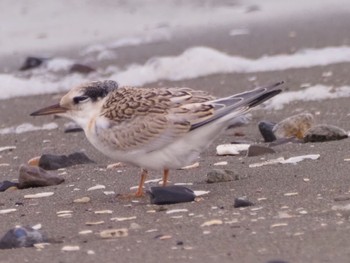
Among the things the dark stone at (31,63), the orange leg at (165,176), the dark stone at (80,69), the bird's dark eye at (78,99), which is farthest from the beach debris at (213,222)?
the dark stone at (31,63)

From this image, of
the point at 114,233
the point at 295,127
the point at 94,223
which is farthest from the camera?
the point at 295,127

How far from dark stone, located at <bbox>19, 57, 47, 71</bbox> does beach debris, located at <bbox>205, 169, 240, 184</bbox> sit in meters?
4.81

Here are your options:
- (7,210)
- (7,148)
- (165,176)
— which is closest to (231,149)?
(165,176)

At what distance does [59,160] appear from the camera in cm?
596

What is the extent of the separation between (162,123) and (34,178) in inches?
32.9

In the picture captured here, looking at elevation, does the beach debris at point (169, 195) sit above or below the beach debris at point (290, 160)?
below

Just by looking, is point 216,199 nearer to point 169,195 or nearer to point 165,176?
point 169,195

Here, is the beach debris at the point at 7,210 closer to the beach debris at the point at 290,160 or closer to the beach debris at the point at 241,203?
the beach debris at the point at 241,203

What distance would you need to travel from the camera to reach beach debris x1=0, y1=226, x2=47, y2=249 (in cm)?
412

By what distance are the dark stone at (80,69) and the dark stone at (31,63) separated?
15.4 inches

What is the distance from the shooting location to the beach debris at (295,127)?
243 inches

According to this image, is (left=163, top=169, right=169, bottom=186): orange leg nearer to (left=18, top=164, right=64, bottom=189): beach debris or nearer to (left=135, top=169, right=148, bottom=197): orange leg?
(left=135, top=169, right=148, bottom=197): orange leg

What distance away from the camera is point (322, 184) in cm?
481

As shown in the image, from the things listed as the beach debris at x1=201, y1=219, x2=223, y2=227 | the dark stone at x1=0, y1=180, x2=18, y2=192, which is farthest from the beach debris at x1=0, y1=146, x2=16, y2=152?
the beach debris at x1=201, y1=219, x2=223, y2=227
